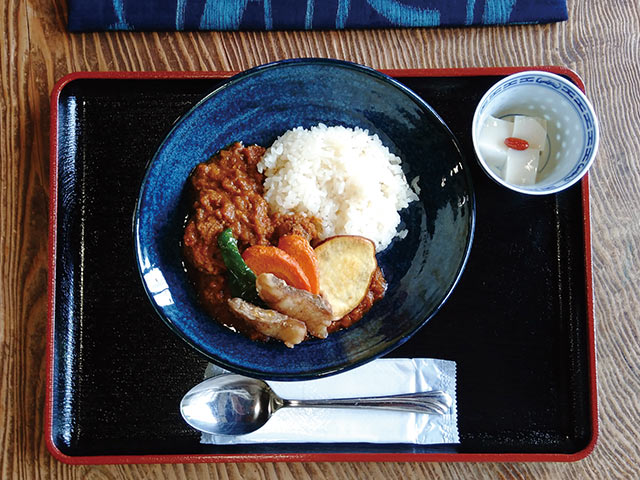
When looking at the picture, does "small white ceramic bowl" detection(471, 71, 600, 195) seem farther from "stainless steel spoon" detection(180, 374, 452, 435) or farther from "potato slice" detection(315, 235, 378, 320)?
"stainless steel spoon" detection(180, 374, 452, 435)

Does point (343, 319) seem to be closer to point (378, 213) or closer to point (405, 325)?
point (405, 325)

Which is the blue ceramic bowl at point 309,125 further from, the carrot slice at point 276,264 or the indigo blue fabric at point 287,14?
the indigo blue fabric at point 287,14

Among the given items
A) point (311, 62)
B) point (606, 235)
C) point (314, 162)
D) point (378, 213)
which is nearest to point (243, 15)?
point (311, 62)

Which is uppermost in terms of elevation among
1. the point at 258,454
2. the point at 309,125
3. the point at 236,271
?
the point at 309,125

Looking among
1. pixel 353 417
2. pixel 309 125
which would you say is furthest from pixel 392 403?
pixel 309 125

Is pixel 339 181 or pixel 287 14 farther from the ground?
pixel 287 14

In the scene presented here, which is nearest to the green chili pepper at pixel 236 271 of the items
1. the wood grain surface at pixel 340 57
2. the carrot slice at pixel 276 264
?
the carrot slice at pixel 276 264

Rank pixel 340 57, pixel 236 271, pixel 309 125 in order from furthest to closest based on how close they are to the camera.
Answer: pixel 340 57 → pixel 309 125 → pixel 236 271

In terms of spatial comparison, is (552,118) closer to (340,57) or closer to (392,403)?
(340,57)
